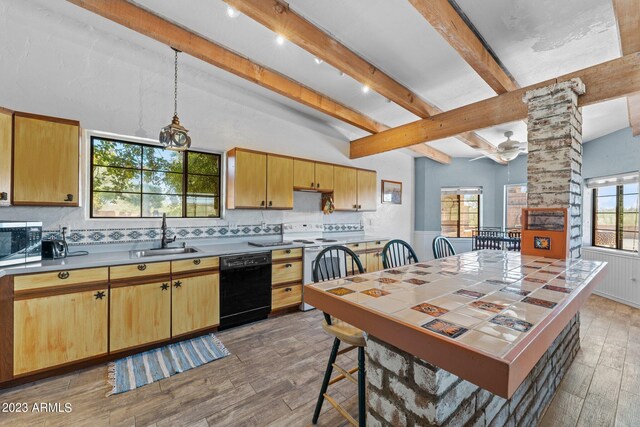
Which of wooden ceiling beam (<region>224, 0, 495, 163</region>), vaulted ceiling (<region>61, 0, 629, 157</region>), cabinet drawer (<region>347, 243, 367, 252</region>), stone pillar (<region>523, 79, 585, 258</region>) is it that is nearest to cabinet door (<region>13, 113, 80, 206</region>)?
vaulted ceiling (<region>61, 0, 629, 157</region>)

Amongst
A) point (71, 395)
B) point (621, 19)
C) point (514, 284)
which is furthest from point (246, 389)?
point (621, 19)

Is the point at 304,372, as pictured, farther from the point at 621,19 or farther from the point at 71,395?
the point at 621,19

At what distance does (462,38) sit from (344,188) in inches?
105

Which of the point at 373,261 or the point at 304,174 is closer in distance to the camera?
the point at 304,174

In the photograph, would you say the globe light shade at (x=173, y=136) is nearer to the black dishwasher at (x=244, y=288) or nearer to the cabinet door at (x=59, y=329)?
the black dishwasher at (x=244, y=288)

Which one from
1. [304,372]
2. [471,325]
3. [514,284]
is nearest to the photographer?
[471,325]

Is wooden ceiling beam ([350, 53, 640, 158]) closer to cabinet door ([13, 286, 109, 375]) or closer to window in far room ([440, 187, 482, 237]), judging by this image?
window in far room ([440, 187, 482, 237])

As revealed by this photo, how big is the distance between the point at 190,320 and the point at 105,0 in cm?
298

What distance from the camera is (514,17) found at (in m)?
2.08

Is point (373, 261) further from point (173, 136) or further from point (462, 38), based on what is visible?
point (173, 136)

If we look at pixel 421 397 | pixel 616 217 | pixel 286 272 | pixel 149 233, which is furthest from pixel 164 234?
pixel 616 217

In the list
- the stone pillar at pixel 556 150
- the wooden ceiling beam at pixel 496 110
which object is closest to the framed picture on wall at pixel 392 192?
the wooden ceiling beam at pixel 496 110

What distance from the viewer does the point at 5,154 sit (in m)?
2.12

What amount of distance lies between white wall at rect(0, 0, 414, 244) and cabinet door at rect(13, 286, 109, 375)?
0.89 metres
